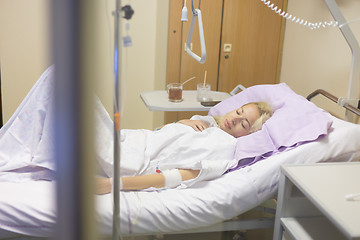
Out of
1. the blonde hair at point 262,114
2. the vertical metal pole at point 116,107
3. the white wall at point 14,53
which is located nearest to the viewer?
the vertical metal pole at point 116,107

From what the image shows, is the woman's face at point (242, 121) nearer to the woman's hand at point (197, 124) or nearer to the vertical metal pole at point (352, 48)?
the woman's hand at point (197, 124)

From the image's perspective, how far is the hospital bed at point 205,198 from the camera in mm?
1276

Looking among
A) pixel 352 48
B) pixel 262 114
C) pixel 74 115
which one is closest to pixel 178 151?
pixel 262 114

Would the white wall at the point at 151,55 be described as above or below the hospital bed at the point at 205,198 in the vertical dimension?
above

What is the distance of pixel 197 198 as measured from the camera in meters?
1.42

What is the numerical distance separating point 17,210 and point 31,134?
0.35 metres

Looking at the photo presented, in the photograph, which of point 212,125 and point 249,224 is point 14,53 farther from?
point 249,224

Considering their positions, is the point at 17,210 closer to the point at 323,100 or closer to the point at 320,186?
the point at 320,186

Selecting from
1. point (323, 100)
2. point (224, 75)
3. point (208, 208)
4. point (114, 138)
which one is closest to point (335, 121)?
point (323, 100)

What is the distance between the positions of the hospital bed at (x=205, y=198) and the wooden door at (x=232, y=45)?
127 cm

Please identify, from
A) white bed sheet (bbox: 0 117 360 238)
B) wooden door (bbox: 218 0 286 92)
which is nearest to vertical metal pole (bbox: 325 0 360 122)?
white bed sheet (bbox: 0 117 360 238)

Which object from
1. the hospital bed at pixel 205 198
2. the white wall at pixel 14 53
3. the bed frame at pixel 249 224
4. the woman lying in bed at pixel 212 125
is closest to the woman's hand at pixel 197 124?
the woman lying in bed at pixel 212 125

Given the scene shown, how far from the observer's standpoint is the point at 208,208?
4.62ft

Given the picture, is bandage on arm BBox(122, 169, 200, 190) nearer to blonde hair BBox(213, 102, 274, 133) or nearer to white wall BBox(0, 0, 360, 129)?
blonde hair BBox(213, 102, 274, 133)
